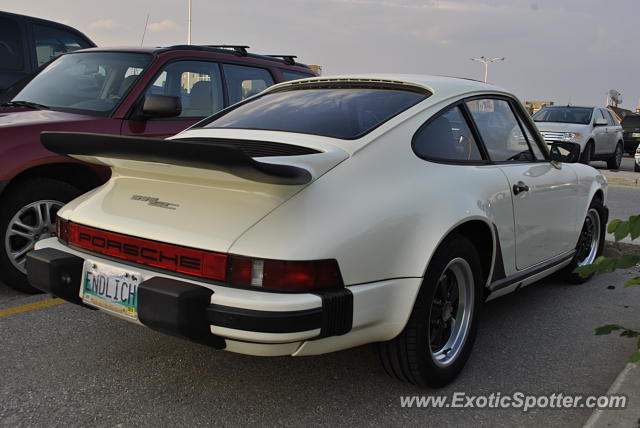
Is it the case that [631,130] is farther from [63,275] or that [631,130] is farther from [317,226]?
[63,275]

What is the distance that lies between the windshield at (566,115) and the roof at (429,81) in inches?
517

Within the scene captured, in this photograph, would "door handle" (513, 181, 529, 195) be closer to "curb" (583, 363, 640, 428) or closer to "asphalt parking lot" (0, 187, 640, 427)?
"asphalt parking lot" (0, 187, 640, 427)

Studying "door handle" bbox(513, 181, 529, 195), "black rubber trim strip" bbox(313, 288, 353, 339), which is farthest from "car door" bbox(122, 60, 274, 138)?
"black rubber trim strip" bbox(313, 288, 353, 339)

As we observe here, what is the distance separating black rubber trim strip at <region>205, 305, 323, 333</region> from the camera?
2324mm

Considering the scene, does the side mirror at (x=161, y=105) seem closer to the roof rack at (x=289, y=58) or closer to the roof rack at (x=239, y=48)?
the roof rack at (x=239, y=48)

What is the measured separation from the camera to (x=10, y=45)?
6.78 meters

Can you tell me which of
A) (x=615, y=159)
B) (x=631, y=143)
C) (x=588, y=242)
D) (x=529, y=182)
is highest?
(x=529, y=182)

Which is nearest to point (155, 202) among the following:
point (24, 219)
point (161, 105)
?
point (161, 105)

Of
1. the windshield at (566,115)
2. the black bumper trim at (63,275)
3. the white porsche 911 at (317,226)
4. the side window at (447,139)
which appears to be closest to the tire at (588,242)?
the white porsche 911 at (317,226)

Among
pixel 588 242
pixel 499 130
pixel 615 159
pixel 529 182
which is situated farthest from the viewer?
pixel 615 159

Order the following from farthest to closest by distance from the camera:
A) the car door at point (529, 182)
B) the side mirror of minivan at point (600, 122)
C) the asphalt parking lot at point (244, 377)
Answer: the side mirror of minivan at point (600, 122) → the car door at point (529, 182) → the asphalt parking lot at point (244, 377)

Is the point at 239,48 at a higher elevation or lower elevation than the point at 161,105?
higher

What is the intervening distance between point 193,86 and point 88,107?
95 centimetres

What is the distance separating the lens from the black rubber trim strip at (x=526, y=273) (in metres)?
3.52
